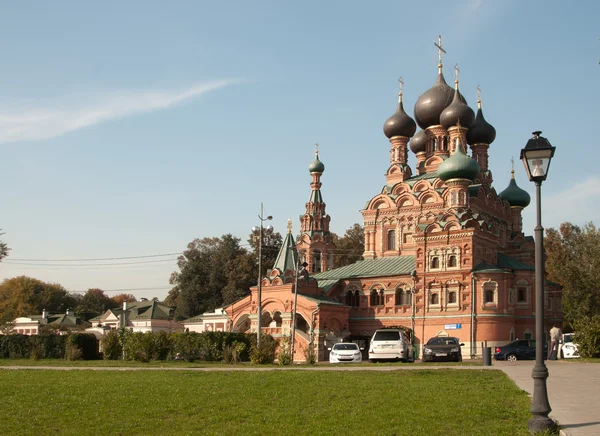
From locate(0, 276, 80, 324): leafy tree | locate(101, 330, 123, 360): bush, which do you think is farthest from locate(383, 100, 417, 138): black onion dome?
locate(0, 276, 80, 324): leafy tree

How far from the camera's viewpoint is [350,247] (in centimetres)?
7281

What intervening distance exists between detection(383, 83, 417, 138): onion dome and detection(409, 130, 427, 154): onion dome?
3.66ft

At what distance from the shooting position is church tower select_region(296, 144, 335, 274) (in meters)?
57.5

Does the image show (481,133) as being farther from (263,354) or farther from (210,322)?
(263,354)

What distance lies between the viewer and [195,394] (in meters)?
15.5

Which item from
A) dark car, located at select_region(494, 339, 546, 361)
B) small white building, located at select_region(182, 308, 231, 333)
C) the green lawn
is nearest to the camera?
the green lawn

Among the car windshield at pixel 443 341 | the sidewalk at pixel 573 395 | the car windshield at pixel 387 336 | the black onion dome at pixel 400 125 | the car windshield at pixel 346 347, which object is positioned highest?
the black onion dome at pixel 400 125

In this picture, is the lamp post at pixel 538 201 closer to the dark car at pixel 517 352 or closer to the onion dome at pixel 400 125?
the dark car at pixel 517 352

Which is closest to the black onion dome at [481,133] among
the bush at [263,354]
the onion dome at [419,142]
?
the onion dome at [419,142]

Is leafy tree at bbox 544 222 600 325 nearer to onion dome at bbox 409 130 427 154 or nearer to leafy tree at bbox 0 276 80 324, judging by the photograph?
onion dome at bbox 409 130 427 154

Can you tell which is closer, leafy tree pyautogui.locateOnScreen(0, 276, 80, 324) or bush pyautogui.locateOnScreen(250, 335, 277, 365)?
bush pyautogui.locateOnScreen(250, 335, 277, 365)

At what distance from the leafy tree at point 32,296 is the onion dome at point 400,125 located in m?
49.7

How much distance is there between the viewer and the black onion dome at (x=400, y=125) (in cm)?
5631

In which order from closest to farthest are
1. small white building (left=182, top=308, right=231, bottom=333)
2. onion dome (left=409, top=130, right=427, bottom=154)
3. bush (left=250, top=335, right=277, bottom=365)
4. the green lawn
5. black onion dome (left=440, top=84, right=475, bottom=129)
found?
the green lawn < bush (left=250, top=335, right=277, bottom=365) < black onion dome (left=440, top=84, right=475, bottom=129) < onion dome (left=409, top=130, right=427, bottom=154) < small white building (left=182, top=308, right=231, bottom=333)
